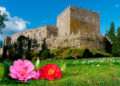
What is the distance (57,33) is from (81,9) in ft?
33.4

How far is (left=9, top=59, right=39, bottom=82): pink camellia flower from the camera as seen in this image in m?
6.38

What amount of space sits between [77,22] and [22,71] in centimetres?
10837

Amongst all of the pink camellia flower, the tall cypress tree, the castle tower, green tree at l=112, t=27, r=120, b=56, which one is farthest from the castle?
the pink camellia flower

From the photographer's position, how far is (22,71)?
21.2 feet

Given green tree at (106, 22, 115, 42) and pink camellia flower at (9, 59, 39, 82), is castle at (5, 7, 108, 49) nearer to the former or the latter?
green tree at (106, 22, 115, 42)

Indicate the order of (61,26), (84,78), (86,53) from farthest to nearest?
(61,26)
(86,53)
(84,78)

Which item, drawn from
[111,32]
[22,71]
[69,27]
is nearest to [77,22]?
[69,27]

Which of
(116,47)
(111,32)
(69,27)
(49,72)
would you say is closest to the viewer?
(49,72)

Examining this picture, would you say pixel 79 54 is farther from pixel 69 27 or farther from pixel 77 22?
pixel 77 22

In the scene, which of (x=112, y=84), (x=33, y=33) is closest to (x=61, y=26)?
(x=33, y=33)

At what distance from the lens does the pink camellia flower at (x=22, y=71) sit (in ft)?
20.9

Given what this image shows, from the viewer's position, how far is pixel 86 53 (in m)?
76.0

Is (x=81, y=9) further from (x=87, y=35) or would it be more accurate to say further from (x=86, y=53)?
(x=86, y=53)

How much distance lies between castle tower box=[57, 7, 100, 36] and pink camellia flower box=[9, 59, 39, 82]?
103 meters
